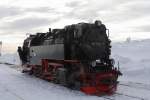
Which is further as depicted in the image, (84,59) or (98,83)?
(84,59)

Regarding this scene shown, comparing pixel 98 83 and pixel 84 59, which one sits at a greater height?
pixel 84 59

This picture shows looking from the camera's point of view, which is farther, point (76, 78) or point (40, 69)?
point (40, 69)

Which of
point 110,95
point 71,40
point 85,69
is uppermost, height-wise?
point 71,40

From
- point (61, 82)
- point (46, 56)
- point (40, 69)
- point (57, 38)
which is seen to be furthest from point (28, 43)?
point (61, 82)

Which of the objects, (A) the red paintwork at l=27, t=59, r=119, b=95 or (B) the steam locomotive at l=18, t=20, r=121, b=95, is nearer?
(A) the red paintwork at l=27, t=59, r=119, b=95

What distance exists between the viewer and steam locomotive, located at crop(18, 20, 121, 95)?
16.3 m

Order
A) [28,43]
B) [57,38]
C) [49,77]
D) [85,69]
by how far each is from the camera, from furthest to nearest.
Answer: [28,43] < [49,77] < [57,38] < [85,69]

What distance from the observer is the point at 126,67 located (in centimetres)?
2720

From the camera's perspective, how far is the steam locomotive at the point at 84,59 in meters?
16.3

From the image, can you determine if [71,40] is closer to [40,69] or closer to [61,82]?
[61,82]

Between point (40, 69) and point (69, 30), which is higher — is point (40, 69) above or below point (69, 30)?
below

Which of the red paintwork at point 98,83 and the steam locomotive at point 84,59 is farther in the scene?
the steam locomotive at point 84,59

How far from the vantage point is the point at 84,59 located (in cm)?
1695

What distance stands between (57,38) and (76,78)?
3498mm
